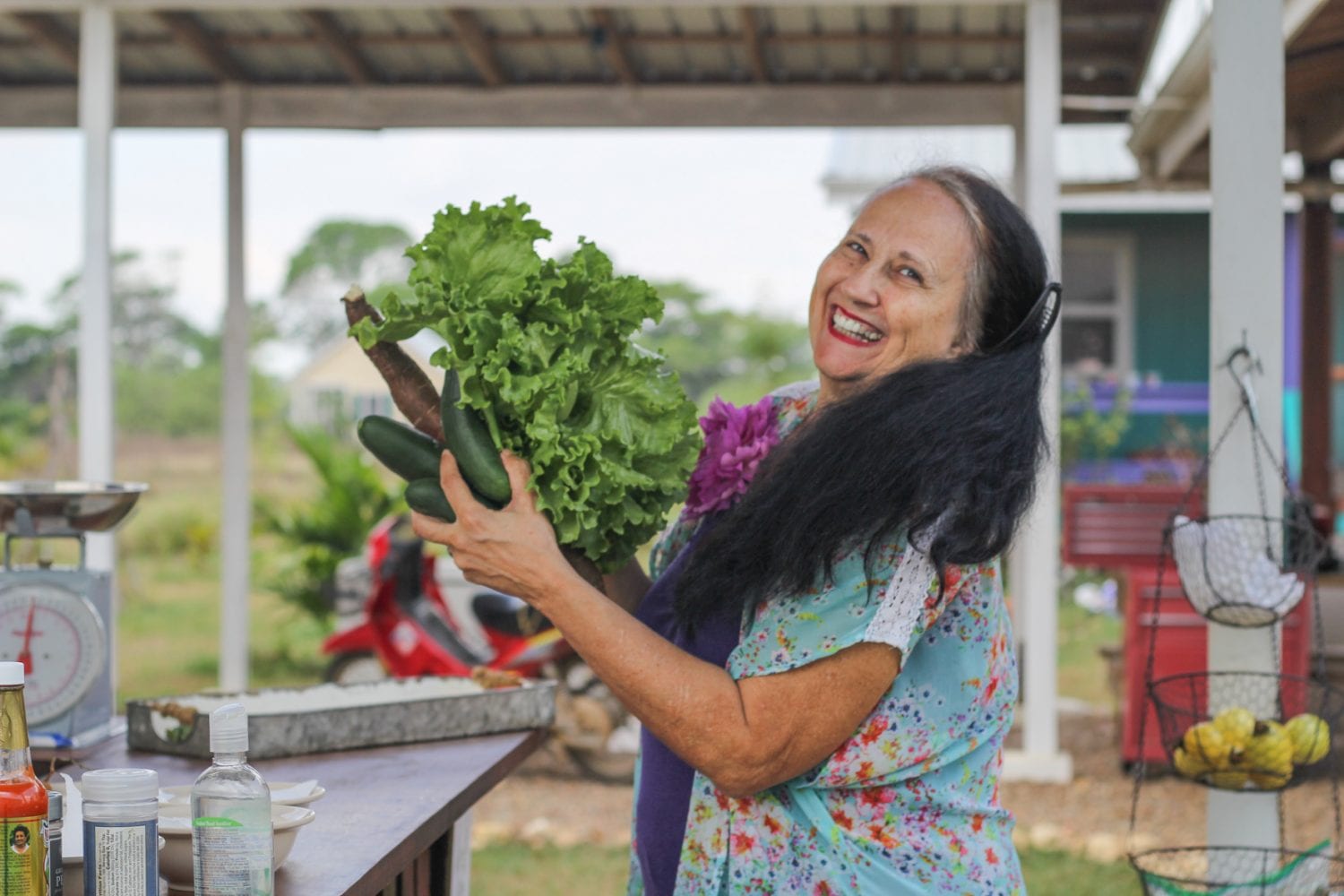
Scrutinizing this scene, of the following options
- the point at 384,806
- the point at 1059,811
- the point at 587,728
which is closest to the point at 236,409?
the point at 587,728

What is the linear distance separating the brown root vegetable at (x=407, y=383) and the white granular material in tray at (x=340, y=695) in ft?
2.07

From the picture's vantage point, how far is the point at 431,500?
194 cm

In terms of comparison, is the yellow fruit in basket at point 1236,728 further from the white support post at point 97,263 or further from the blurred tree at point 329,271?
the blurred tree at point 329,271

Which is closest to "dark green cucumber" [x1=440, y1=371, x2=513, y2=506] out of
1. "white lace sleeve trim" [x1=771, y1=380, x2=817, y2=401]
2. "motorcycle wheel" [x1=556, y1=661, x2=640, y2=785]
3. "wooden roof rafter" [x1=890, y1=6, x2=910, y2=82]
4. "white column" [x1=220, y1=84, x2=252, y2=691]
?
"white lace sleeve trim" [x1=771, y1=380, x2=817, y2=401]

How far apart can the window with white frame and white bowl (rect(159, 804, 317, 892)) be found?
34.5ft

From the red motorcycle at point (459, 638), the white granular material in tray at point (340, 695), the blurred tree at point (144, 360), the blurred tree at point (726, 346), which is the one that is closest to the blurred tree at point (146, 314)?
the blurred tree at point (144, 360)

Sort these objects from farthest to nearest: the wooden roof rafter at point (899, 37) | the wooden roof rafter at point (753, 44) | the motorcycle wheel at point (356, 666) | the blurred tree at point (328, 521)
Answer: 1. the blurred tree at point (328, 521)
2. the motorcycle wheel at point (356, 666)
3. the wooden roof rafter at point (899, 37)
4. the wooden roof rafter at point (753, 44)

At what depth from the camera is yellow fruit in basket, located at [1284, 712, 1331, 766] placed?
9.53 feet

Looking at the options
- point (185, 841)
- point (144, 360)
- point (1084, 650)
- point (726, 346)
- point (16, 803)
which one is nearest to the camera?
point (16, 803)

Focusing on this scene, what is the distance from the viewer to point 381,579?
6633 mm

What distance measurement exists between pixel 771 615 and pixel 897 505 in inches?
8.7

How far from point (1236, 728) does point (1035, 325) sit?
129cm

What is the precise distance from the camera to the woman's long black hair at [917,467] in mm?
1850

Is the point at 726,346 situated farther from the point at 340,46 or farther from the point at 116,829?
the point at 116,829
